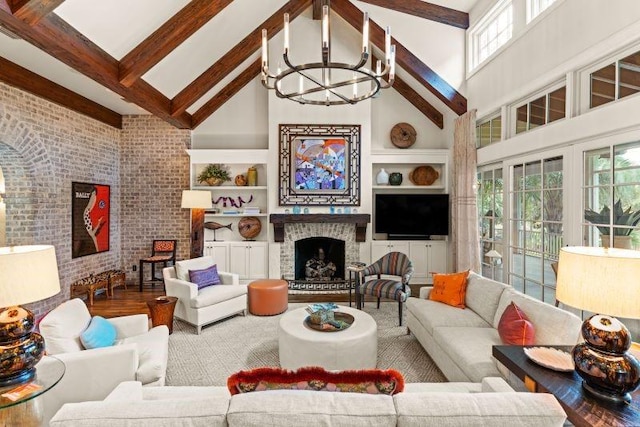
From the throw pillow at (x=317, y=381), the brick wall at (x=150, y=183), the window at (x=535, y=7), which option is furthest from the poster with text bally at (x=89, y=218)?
the window at (x=535, y=7)

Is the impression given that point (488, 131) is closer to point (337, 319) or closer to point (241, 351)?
point (337, 319)

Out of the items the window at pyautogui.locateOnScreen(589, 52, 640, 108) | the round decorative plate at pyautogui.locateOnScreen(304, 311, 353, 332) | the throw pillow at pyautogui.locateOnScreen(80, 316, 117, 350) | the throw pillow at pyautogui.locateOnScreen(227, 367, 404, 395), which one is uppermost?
the window at pyautogui.locateOnScreen(589, 52, 640, 108)

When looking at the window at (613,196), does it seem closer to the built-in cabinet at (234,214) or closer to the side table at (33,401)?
the side table at (33,401)

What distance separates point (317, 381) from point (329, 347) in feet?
4.72

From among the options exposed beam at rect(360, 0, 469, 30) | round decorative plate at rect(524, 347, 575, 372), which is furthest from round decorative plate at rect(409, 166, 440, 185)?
round decorative plate at rect(524, 347, 575, 372)

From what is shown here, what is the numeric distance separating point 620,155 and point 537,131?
104 centimetres

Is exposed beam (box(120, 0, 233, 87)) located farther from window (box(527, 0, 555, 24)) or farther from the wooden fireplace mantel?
window (box(527, 0, 555, 24))

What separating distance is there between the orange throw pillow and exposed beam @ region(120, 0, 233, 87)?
4.12m

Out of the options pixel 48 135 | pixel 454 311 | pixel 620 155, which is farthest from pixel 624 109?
pixel 48 135

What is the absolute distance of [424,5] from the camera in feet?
16.4

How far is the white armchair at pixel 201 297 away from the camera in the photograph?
4129mm

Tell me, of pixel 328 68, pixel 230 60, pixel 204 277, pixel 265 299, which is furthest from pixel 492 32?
pixel 204 277

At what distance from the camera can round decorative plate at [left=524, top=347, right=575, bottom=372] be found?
1.85 metres

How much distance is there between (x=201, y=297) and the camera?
417cm
